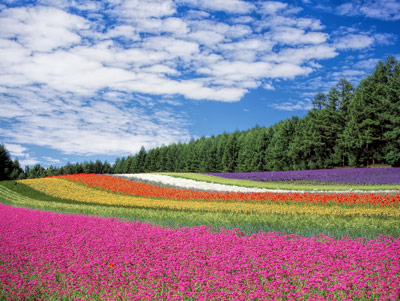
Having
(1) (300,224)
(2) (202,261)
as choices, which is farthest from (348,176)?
(2) (202,261)

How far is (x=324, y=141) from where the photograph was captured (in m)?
50.7

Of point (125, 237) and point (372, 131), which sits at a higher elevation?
point (372, 131)

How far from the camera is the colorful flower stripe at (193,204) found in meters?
11.6

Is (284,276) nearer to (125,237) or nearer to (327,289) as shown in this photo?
(327,289)

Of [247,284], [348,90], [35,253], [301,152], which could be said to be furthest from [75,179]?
[348,90]

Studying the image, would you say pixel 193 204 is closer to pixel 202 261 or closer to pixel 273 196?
pixel 273 196

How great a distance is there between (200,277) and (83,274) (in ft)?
6.68

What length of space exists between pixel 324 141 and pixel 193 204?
132 feet

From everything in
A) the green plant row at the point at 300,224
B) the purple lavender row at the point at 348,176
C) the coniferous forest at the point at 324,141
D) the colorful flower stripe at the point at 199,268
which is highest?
the coniferous forest at the point at 324,141

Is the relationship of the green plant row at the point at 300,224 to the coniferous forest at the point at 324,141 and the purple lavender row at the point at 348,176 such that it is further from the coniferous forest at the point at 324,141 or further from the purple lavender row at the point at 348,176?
the coniferous forest at the point at 324,141

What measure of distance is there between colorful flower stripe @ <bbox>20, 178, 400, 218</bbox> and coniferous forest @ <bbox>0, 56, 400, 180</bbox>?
29.7m

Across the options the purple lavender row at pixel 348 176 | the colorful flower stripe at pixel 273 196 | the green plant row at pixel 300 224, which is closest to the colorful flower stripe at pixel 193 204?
the colorful flower stripe at pixel 273 196

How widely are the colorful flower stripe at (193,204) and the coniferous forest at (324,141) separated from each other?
29.7 m

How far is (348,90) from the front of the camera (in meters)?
51.1
